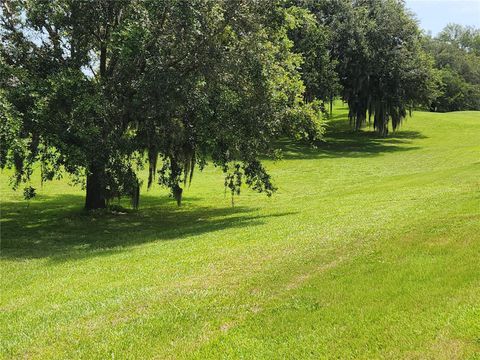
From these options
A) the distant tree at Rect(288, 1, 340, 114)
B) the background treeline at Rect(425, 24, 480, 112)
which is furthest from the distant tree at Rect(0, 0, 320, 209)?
the background treeline at Rect(425, 24, 480, 112)

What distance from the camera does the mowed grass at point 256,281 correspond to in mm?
6094

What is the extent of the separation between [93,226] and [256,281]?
41.3ft

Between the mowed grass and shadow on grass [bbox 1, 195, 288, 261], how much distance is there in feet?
0.29

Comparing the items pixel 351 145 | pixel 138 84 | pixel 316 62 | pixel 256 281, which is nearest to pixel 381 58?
pixel 316 62

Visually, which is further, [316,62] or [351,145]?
[351,145]

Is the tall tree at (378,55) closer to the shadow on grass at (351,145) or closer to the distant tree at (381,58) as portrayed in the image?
the distant tree at (381,58)

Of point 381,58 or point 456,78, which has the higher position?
point 456,78

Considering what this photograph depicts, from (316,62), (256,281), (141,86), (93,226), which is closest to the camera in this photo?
(256,281)

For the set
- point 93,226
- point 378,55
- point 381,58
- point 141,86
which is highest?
point 378,55

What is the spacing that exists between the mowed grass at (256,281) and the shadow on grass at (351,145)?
2112 cm

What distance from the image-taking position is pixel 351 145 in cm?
4822

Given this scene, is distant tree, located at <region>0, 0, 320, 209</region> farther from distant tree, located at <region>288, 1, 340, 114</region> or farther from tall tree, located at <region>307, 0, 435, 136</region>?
tall tree, located at <region>307, 0, 435, 136</region>

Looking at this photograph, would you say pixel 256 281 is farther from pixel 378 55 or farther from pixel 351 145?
pixel 378 55

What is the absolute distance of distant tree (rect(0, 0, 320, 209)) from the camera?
53.2 feet
